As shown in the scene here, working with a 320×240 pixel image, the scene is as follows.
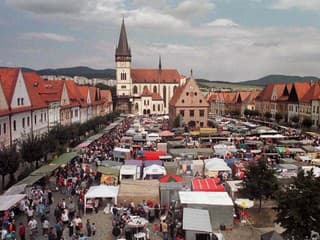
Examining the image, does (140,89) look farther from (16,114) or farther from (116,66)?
(16,114)

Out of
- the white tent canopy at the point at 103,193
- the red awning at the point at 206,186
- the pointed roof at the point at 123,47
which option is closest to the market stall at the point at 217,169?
the red awning at the point at 206,186

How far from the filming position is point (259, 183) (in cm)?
2080

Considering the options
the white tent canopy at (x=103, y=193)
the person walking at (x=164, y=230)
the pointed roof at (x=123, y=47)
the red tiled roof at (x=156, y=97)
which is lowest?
the person walking at (x=164, y=230)

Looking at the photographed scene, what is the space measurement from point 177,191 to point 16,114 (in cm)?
1921

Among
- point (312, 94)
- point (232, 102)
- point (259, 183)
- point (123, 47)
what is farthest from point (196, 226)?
point (123, 47)

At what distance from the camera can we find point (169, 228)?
18.5 metres

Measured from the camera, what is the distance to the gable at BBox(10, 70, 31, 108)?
34188 millimetres

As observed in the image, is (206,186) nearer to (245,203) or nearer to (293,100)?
(245,203)

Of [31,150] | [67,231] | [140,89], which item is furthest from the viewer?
[140,89]

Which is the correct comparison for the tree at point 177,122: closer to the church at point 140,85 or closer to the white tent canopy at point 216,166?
the white tent canopy at point 216,166

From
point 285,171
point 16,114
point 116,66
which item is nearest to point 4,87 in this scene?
point 16,114

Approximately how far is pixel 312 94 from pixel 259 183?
51.1 metres

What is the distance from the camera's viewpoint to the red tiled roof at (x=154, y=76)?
136750 mm

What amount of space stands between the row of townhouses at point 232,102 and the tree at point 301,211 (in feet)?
299
